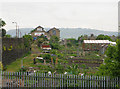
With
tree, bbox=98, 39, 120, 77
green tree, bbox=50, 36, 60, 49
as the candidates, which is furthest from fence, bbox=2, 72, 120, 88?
green tree, bbox=50, 36, 60, 49

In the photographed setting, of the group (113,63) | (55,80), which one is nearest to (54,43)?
(55,80)

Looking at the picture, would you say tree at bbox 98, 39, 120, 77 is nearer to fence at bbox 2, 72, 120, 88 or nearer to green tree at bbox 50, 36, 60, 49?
fence at bbox 2, 72, 120, 88

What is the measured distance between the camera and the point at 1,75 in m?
8.11

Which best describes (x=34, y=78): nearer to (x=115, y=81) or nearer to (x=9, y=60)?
(x=115, y=81)

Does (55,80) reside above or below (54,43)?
below

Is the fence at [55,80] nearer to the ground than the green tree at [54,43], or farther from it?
nearer to the ground

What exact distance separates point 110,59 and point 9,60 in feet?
41.2

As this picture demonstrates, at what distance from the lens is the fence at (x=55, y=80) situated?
7332mm

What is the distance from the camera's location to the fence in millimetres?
7332

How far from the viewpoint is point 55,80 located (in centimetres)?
764

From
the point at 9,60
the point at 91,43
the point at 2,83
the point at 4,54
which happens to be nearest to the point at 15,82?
the point at 2,83

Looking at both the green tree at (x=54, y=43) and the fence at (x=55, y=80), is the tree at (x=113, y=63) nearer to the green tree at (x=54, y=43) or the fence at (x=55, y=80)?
the fence at (x=55, y=80)

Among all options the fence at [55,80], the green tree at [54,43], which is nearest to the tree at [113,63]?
the fence at [55,80]

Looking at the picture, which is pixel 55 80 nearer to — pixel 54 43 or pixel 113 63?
pixel 113 63
